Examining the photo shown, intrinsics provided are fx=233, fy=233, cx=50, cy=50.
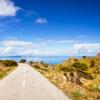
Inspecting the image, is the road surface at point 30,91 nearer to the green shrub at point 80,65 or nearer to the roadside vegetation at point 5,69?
the roadside vegetation at point 5,69

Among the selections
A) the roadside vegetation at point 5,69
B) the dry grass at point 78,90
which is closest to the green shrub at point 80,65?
the roadside vegetation at point 5,69

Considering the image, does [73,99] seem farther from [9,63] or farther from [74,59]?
[9,63]

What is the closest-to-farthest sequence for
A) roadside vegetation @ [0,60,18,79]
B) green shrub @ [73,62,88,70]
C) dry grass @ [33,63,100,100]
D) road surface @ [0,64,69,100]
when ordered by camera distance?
1. road surface @ [0,64,69,100]
2. dry grass @ [33,63,100,100]
3. roadside vegetation @ [0,60,18,79]
4. green shrub @ [73,62,88,70]

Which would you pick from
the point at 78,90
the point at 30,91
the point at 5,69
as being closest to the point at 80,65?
the point at 5,69

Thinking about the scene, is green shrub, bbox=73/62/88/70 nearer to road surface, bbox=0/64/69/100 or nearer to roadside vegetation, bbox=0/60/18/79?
roadside vegetation, bbox=0/60/18/79

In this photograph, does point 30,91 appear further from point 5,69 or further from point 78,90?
point 5,69

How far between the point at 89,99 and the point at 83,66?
55.4 metres

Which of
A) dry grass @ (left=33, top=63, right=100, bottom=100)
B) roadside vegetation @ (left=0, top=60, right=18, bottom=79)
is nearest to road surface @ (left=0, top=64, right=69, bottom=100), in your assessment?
dry grass @ (left=33, top=63, right=100, bottom=100)

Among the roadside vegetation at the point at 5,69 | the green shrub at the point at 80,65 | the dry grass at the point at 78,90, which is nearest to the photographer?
the dry grass at the point at 78,90

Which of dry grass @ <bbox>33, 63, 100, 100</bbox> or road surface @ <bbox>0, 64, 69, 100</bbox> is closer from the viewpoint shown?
road surface @ <bbox>0, 64, 69, 100</bbox>

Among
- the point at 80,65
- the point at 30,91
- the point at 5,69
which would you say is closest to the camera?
the point at 30,91

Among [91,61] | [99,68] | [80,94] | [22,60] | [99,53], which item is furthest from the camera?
[22,60]

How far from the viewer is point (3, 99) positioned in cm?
1255

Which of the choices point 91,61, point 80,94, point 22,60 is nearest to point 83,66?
Answer: point 91,61
